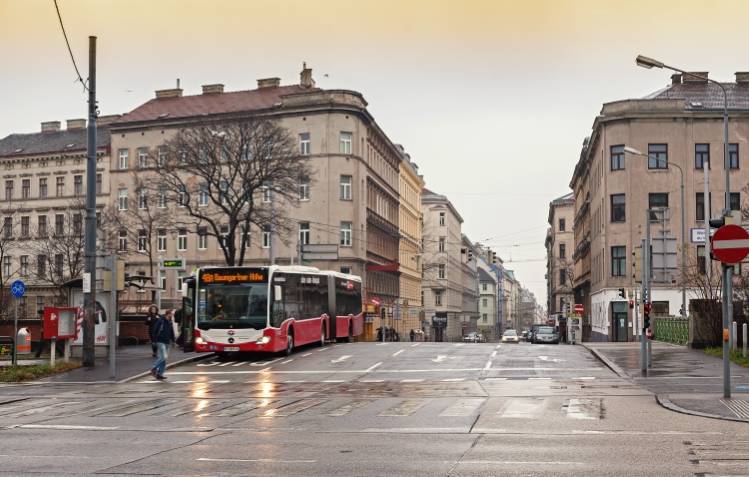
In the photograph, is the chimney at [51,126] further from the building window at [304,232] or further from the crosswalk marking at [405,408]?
the crosswalk marking at [405,408]

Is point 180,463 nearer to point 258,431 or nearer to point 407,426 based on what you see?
point 258,431

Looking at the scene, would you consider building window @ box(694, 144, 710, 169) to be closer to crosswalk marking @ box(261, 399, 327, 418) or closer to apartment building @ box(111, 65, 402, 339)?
apartment building @ box(111, 65, 402, 339)

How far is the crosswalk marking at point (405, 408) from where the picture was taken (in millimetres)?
15602

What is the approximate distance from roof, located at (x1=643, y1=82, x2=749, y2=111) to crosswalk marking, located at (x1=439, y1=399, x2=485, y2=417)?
5344 cm

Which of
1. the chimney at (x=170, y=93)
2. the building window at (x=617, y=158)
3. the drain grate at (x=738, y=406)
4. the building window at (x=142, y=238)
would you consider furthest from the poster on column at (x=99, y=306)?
the chimney at (x=170, y=93)

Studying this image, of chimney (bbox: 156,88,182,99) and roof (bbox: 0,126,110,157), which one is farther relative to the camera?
roof (bbox: 0,126,110,157)

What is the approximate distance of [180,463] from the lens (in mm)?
10328

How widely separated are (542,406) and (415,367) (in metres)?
11.2

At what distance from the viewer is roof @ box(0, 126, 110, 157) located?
295 feet

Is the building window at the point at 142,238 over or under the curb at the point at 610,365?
over

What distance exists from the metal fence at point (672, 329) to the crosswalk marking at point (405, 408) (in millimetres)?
22283

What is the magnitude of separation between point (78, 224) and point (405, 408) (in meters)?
65.6

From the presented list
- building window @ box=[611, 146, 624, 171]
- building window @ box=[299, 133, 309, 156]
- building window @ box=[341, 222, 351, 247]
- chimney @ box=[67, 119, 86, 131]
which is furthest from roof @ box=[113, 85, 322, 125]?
building window @ box=[611, 146, 624, 171]

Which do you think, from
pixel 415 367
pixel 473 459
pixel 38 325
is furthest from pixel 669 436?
pixel 38 325
